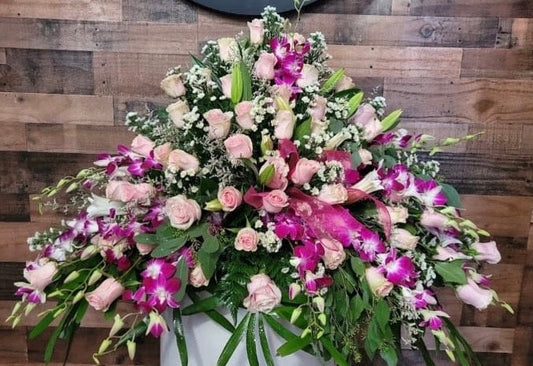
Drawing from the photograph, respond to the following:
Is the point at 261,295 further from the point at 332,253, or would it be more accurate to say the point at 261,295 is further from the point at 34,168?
the point at 34,168

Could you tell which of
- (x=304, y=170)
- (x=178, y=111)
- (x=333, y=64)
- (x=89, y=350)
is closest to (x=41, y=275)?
(x=178, y=111)

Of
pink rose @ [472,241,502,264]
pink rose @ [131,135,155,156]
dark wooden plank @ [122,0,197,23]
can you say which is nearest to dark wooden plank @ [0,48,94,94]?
dark wooden plank @ [122,0,197,23]

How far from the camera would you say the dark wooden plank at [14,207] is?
1.29 meters

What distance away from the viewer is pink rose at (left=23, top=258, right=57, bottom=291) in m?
0.80

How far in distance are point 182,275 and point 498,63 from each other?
34.8 inches

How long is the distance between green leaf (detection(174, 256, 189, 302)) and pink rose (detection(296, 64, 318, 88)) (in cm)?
33

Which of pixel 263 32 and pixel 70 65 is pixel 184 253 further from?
pixel 70 65

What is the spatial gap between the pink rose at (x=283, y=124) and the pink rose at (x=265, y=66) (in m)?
0.08

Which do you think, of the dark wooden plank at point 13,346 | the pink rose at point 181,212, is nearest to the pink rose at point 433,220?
the pink rose at point 181,212

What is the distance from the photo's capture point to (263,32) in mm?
899

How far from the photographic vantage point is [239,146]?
2.45 ft

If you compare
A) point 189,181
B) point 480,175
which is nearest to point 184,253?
point 189,181

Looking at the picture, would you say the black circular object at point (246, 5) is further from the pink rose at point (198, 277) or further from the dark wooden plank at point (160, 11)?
the pink rose at point (198, 277)

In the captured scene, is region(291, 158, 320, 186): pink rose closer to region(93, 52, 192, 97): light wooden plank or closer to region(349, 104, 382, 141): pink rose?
region(349, 104, 382, 141): pink rose
